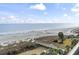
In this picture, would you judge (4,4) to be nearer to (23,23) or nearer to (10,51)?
(23,23)

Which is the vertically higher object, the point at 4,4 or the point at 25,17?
the point at 4,4

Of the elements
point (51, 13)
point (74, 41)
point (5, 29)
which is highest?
point (51, 13)

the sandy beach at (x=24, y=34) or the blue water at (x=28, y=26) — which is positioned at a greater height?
the blue water at (x=28, y=26)

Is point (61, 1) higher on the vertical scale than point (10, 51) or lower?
higher

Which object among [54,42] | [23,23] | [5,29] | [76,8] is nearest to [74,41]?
[54,42]

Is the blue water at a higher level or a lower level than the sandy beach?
higher

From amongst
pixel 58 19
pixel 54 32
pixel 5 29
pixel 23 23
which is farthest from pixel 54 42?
pixel 5 29
